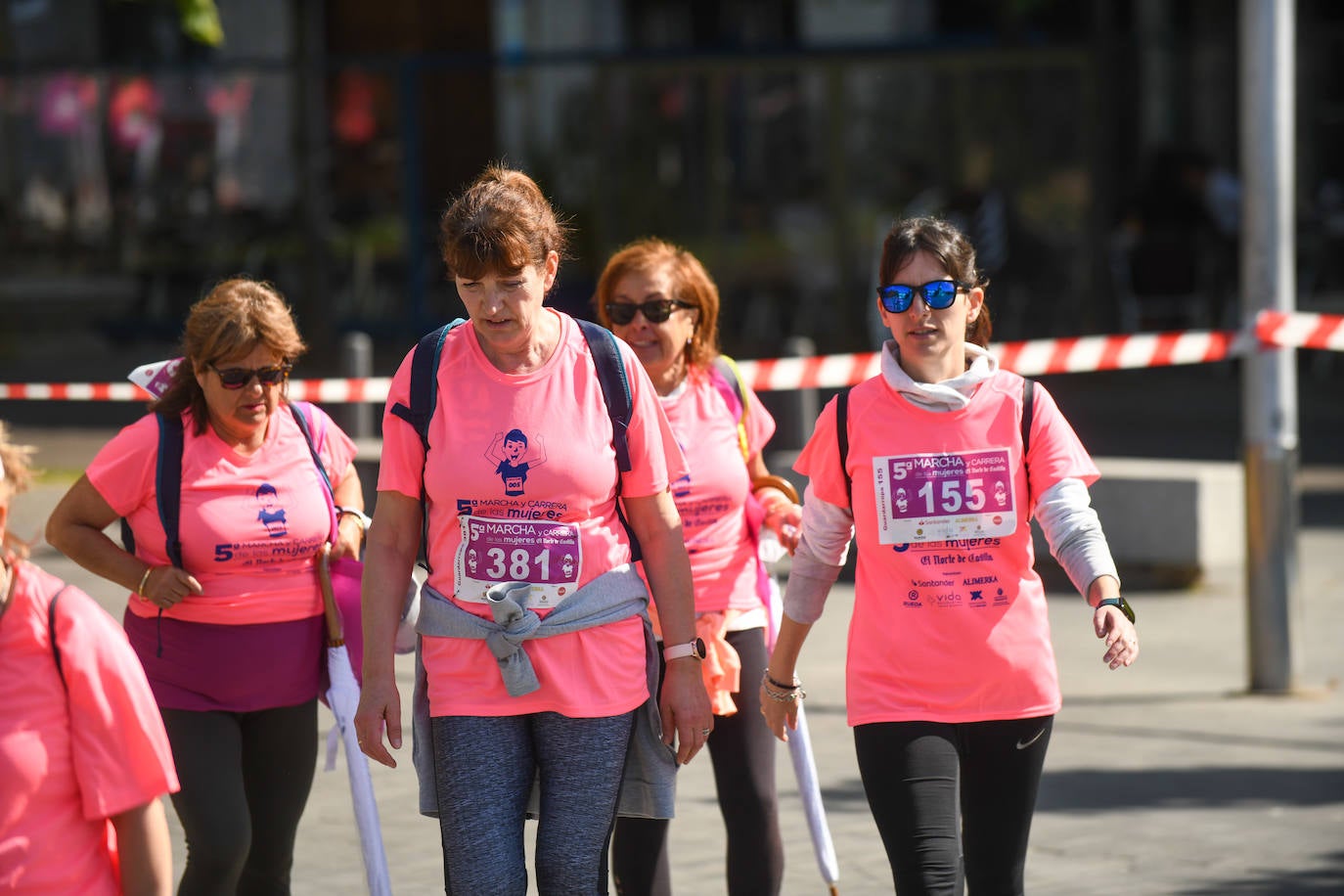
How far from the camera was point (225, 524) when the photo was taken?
436cm

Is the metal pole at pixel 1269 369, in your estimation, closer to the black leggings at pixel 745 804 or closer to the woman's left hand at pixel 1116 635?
the black leggings at pixel 745 804

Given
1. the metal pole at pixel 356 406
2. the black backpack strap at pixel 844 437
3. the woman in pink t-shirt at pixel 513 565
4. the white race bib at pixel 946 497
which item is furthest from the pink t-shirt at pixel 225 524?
the metal pole at pixel 356 406

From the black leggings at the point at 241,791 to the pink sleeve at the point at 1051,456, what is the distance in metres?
1.73

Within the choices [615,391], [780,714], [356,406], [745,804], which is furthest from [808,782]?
[356,406]

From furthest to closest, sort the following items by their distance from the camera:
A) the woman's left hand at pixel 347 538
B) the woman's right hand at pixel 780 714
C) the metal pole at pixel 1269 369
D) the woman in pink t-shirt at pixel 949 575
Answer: the metal pole at pixel 1269 369 < the woman's left hand at pixel 347 538 < the woman's right hand at pixel 780 714 < the woman in pink t-shirt at pixel 949 575

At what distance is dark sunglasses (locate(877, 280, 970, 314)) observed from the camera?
4.00 metres

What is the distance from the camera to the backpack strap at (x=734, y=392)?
499 cm

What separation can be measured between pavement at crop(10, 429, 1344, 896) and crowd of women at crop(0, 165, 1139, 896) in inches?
50.3

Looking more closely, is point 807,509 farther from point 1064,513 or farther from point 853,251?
point 853,251

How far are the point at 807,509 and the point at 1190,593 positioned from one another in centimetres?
568

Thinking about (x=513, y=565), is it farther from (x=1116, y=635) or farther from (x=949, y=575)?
Result: (x=1116, y=635)

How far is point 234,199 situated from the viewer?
20.0m

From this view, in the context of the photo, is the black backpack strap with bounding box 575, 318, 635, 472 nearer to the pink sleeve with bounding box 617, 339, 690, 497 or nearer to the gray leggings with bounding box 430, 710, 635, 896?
the pink sleeve with bounding box 617, 339, 690, 497

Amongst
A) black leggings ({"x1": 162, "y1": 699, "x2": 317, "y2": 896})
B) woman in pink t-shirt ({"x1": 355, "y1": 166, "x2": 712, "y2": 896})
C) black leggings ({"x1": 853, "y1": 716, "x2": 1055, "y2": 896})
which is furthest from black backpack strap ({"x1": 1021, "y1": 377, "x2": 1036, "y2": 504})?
black leggings ({"x1": 162, "y1": 699, "x2": 317, "y2": 896})
